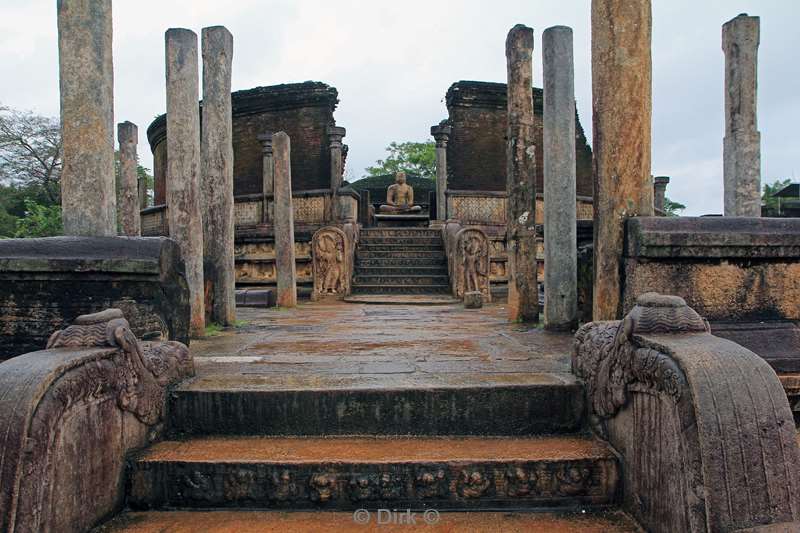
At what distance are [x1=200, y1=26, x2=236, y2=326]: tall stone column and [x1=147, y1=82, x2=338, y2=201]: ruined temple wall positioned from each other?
53.4ft

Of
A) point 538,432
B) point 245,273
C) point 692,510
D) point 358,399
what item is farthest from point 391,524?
point 245,273

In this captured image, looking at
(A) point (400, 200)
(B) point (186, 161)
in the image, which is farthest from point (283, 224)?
(A) point (400, 200)

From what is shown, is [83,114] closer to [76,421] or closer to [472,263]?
[76,421]

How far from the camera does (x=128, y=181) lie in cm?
1378

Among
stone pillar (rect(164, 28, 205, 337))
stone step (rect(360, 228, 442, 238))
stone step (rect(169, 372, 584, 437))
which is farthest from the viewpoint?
stone step (rect(360, 228, 442, 238))

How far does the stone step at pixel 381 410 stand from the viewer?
2.72 meters

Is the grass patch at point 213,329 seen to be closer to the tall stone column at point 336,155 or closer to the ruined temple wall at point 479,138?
the tall stone column at point 336,155

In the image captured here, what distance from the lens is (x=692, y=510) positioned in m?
1.79

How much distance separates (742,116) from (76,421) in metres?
11.1

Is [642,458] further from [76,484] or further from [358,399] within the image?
[76,484]

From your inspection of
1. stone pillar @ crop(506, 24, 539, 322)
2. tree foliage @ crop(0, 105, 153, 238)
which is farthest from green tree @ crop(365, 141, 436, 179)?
stone pillar @ crop(506, 24, 539, 322)

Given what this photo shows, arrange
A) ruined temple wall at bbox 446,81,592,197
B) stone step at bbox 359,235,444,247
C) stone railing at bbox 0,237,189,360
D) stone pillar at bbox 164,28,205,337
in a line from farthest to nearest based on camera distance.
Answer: ruined temple wall at bbox 446,81,592,197 → stone step at bbox 359,235,444,247 → stone pillar at bbox 164,28,205,337 → stone railing at bbox 0,237,189,360

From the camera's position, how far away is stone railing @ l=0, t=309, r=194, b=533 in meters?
1.83

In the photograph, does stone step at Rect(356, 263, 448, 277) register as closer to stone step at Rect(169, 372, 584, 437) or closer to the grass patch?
the grass patch
